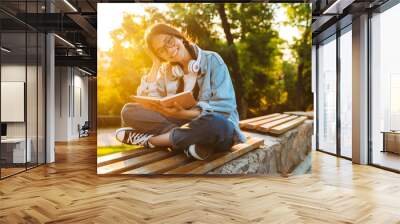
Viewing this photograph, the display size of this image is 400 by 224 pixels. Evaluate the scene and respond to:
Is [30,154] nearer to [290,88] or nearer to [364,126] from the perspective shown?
[290,88]

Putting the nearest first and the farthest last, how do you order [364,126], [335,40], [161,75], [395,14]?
[161,75] → [395,14] → [364,126] → [335,40]

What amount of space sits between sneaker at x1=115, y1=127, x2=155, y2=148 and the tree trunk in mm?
1622

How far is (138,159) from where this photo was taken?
22.2 feet

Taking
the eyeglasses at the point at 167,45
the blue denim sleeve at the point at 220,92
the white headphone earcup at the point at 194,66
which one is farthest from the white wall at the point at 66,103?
the blue denim sleeve at the point at 220,92

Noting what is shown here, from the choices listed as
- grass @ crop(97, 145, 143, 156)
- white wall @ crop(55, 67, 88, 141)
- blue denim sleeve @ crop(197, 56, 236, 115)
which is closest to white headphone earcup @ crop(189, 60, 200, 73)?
blue denim sleeve @ crop(197, 56, 236, 115)

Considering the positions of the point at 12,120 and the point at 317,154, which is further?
the point at 317,154

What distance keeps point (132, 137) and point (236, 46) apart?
2339 mm

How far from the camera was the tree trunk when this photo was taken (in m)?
6.88

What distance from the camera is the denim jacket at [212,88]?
21.9ft

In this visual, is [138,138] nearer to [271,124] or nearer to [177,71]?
[177,71]

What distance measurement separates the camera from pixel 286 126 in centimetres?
691

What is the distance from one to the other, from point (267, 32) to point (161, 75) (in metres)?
1.99

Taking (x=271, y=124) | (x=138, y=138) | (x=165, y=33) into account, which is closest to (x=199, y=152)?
(x=138, y=138)

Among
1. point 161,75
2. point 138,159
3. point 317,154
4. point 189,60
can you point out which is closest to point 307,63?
point 189,60
